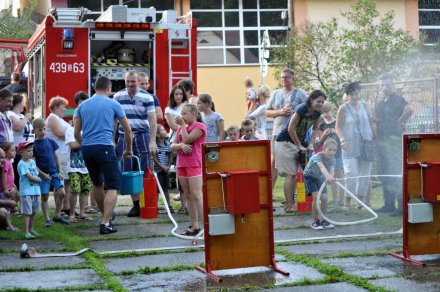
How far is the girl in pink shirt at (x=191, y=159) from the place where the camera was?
32.9 feet

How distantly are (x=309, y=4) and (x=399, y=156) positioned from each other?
73.0 ft

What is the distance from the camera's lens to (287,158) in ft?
40.2

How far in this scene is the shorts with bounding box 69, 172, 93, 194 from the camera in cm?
1166

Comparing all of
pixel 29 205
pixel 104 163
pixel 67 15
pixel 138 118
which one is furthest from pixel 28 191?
pixel 67 15

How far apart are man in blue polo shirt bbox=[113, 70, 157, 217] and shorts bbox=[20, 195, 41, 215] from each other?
73.8 inches

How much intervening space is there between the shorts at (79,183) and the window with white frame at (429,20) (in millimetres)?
24684

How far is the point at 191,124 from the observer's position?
1018 centimetres

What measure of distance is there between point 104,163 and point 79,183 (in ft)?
4.25

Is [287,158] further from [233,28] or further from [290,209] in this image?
[233,28]

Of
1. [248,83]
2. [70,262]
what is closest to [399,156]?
[70,262]

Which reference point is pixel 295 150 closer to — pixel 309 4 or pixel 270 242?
pixel 270 242

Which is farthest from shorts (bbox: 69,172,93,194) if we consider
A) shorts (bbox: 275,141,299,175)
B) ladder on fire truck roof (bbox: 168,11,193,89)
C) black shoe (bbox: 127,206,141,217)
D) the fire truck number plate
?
ladder on fire truck roof (bbox: 168,11,193,89)

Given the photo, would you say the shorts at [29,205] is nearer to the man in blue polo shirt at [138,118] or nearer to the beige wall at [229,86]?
the man in blue polo shirt at [138,118]

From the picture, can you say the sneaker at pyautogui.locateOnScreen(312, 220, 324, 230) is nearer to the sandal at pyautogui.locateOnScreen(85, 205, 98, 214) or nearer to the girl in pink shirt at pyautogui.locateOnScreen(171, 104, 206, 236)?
the girl in pink shirt at pyautogui.locateOnScreen(171, 104, 206, 236)
